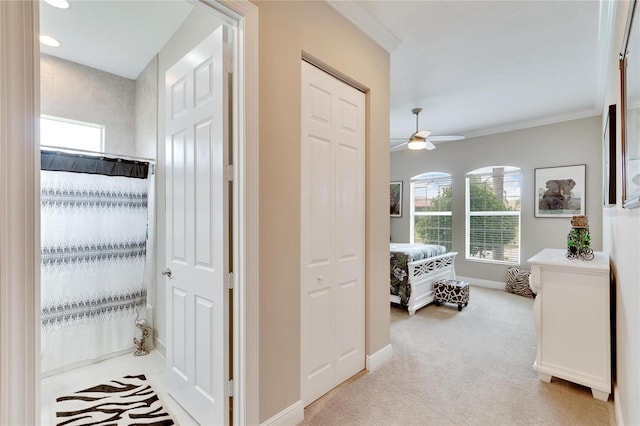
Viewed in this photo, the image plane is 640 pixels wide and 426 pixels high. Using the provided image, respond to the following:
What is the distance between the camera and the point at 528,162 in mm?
5070

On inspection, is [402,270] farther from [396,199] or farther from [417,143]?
[396,199]

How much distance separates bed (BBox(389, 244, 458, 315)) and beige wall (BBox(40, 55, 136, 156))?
3.38 metres

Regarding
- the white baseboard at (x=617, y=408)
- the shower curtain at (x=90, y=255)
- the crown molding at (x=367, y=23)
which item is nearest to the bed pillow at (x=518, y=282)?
the white baseboard at (x=617, y=408)

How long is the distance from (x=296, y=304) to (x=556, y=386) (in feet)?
6.82

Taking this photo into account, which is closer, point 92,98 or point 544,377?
point 544,377

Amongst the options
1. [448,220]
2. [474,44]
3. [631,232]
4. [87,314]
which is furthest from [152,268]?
[448,220]

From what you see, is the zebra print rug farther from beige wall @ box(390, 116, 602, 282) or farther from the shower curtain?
beige wall @ box(390, 116, 602, 282)

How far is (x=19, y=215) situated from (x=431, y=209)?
20.5 ft

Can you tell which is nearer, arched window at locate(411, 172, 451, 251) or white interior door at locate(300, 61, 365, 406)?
white interior door at locate(300, 61, 365, 406)

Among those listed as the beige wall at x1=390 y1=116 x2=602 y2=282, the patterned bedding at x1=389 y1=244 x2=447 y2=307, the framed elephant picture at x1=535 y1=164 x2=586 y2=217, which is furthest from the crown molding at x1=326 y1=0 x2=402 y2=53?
the framed elephant picture at x1=535 y1=164 x2=586 y2=217

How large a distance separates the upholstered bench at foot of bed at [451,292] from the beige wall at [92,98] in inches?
163

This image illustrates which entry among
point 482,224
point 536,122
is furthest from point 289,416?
point 536,122

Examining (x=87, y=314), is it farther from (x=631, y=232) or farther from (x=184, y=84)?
(x=631, y=232)

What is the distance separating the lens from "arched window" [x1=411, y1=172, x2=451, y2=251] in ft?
19.9
